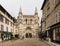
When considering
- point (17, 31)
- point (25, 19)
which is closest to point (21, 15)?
point (25, 19)

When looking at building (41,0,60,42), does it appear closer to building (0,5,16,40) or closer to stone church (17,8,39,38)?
building (0,5,16,40)

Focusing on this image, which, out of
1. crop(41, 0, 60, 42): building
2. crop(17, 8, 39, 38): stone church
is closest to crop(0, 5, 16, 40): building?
crop(41, 0, 60, 42): building

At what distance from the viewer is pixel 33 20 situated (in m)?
111

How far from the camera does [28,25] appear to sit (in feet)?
358

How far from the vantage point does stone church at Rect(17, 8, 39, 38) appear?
108 meters

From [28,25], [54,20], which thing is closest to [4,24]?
[54,20]

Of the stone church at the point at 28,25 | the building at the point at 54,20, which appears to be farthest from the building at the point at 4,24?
the stone church at the point at 28,25

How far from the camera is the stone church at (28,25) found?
356 feet

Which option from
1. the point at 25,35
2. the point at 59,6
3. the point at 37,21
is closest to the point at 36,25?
the point at 37,21

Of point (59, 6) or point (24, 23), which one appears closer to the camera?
point (59, 6)

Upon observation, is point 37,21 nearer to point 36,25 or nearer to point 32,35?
point 36,25

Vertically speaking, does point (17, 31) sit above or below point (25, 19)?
below

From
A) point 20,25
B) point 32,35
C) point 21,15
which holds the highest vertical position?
point 21,15

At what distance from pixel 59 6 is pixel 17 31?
8541 centimetres
